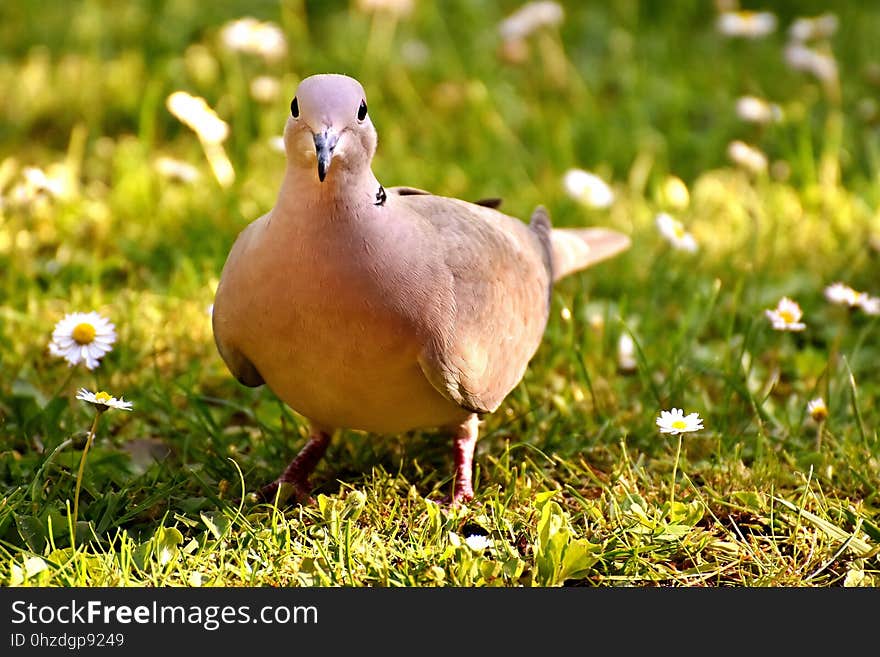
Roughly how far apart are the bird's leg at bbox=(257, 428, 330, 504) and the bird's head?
34.1 inches

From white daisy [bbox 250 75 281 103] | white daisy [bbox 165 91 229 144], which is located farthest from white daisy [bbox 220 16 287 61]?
white daisy [bbox 165 91 229 144]

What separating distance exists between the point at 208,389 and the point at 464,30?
3.26m

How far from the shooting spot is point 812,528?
3.07m

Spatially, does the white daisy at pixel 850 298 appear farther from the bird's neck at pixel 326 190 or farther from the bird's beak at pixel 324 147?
the bird's beak at pixel 324 147

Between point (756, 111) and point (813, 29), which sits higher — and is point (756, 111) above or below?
below

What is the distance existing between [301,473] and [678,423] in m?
1.00

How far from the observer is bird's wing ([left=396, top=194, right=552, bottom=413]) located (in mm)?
2945

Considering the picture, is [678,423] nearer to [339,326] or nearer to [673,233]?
[339,326]

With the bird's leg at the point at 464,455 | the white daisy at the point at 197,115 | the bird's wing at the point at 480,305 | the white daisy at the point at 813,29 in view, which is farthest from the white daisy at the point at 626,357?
the white daisy at the point at 813,29

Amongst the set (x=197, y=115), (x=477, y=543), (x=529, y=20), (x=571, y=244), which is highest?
(x=529, y=20)

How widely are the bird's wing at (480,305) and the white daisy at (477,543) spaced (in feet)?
1.09

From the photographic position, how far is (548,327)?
158 inches

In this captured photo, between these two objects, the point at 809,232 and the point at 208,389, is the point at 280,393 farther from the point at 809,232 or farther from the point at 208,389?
the point at 809,232

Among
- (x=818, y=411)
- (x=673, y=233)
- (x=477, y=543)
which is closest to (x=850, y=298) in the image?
(x=818, y=411)
